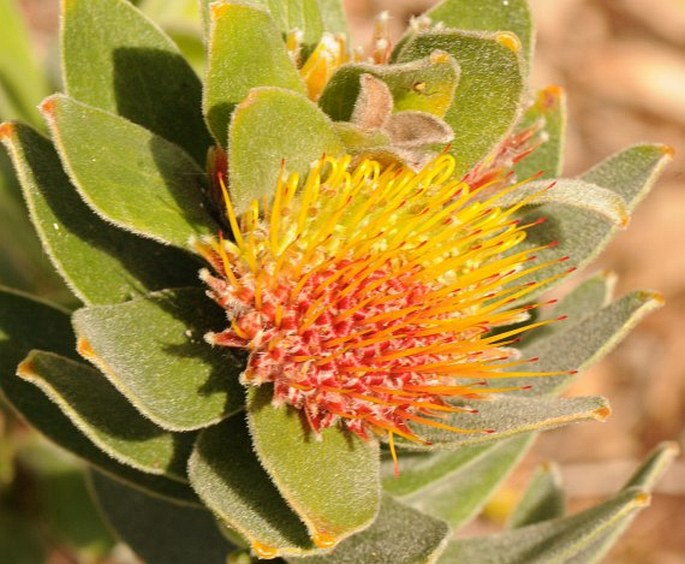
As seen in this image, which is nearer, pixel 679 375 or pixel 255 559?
pixel 255 559

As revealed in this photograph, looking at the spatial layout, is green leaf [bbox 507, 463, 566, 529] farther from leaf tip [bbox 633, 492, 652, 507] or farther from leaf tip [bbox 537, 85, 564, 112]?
leaf tip [bbox 537, 85, 564, 112]

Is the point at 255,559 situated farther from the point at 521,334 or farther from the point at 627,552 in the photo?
the point at 627,552

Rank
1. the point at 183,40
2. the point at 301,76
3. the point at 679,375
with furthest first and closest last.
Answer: the point at 679,375 → the point at 183,40 → the point at 301,76

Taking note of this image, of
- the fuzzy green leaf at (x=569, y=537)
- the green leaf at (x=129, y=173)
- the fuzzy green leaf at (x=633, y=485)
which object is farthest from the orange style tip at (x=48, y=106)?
the fuzzy green leaf at (x=633, y=485)

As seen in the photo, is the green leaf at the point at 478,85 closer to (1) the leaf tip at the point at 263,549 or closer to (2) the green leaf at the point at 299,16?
(2) the green leaf at the point at 299,16

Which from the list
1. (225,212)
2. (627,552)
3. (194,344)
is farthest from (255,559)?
(627,552)

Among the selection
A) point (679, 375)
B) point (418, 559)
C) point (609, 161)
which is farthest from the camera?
point (679, 375)

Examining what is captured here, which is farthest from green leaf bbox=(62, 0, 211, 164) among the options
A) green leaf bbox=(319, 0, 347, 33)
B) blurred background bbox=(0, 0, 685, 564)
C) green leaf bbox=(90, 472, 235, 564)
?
blurred background bbox=(0, 0, 685, 564)
